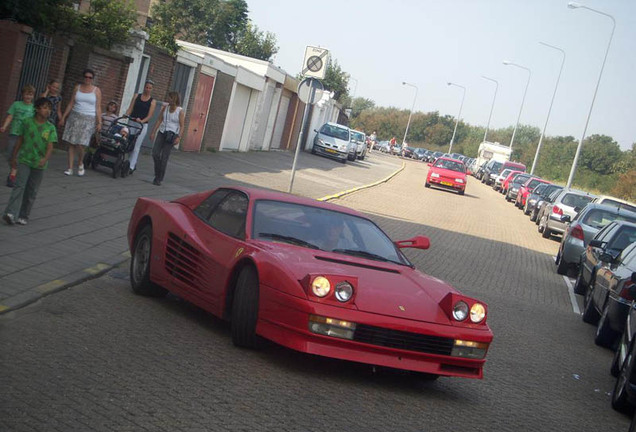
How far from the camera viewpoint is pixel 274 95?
139 feet

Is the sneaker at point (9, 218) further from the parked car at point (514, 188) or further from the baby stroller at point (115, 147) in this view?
the parked car at point (514, 188)

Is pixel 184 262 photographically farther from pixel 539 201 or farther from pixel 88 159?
pixel 539 201

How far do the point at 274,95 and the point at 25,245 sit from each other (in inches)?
1308

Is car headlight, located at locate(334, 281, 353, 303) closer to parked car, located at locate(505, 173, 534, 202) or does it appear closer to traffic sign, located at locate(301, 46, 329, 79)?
traffic sign, located at locate(301, 46, 329, 79)

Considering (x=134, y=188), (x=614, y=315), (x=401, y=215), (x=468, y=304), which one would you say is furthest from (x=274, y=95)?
(x=468, y=304)

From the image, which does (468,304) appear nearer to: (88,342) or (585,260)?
(88,342)

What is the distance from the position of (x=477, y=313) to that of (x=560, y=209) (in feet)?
68.6

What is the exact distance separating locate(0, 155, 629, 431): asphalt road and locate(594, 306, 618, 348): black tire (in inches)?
12.0

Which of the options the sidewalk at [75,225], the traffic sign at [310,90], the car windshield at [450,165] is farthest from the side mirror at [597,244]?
the car windshield at [450,165]

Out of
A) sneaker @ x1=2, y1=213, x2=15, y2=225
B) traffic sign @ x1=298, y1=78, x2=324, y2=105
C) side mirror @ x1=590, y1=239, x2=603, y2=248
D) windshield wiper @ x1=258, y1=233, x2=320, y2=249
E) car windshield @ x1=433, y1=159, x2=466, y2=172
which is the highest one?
traffic sign @ x1=298, y1=78, x2=324, y2=105

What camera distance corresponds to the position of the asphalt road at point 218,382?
17.1ft

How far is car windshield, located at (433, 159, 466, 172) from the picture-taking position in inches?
1642

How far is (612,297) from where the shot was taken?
10938mm

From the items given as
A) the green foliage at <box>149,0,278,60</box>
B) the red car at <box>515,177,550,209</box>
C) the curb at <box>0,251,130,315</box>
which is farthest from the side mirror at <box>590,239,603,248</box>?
the green foliage at <box>149,0,278,60</box>
